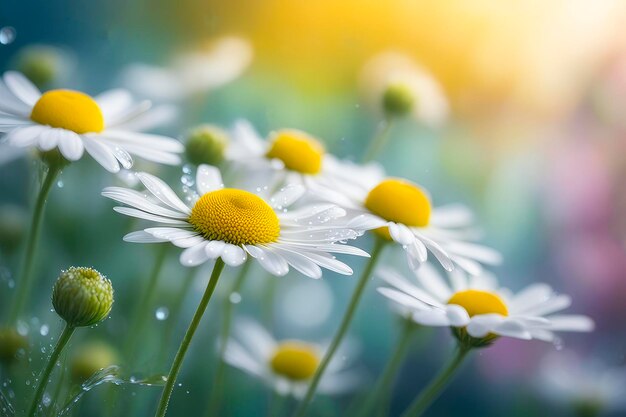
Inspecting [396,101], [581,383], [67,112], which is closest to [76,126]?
[67,112]

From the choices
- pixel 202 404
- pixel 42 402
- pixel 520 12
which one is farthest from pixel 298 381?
pixel 520 12

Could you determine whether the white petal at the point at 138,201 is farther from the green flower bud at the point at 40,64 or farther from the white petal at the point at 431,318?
the green flower bud at the point at 40,64

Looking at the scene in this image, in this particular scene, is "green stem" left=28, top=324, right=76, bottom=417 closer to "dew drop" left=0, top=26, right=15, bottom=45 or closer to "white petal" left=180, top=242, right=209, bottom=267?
"white petal" left=180, top=242, right=209, bottom=267

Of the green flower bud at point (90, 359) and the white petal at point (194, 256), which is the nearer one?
the white petal at point (194, 256)

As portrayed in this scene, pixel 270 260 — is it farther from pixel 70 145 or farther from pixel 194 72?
pixel 194 72

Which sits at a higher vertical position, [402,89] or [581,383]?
[402,89]

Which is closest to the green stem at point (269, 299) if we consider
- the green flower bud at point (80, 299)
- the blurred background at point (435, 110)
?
the blurred background at point (435, 110)

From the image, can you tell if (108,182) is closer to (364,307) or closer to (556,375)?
(364,307)
